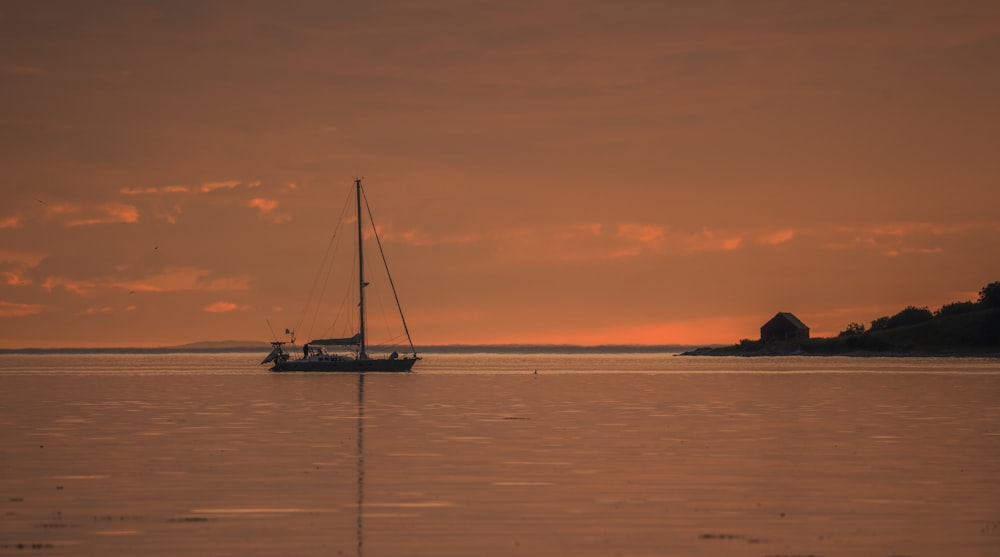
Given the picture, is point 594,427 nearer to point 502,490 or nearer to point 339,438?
point 339,438

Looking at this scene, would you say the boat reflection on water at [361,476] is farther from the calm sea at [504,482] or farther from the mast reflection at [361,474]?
the calm sea at [504,482]

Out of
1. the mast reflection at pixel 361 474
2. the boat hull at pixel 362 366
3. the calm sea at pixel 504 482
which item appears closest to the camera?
the calm sea at pixel 504 482

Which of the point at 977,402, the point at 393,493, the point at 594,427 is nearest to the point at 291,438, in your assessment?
the point at 594,427

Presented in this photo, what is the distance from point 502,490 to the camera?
34.7 meters

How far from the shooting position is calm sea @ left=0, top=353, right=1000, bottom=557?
26.9 meters

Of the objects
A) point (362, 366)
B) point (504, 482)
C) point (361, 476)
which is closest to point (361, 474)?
point (361, 476)

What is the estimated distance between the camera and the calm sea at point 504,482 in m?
26.9

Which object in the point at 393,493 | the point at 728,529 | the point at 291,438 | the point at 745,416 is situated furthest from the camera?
the point at 745,416

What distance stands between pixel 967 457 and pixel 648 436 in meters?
13.0

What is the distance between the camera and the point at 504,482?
36.4m

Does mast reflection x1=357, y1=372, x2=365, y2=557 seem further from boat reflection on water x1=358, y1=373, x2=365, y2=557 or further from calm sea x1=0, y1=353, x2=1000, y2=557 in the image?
calm sea x1=0, y1=353, x2=1000, y2=557

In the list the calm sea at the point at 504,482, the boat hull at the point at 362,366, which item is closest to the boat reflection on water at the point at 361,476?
the calm sea at the point at 504,482

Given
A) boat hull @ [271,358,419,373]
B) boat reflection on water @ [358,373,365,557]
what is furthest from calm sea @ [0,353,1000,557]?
boat hull @ [271,358,419,373]

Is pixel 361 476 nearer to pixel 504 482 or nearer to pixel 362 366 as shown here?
pixel 504 482
